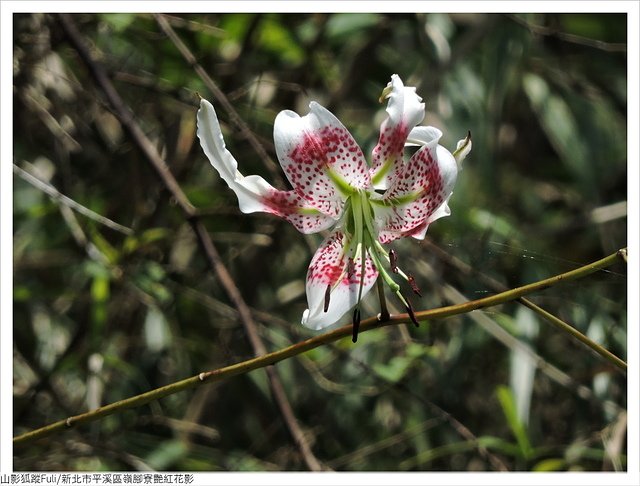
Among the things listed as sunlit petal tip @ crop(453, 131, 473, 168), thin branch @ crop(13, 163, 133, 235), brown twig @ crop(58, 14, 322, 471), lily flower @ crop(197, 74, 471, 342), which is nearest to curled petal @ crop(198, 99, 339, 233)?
lily flower @ crop(197, 74, 471, 342)

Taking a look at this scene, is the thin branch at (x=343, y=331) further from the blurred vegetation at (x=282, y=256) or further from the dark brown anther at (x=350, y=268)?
the blurred vegetation at (x=282, y=256)

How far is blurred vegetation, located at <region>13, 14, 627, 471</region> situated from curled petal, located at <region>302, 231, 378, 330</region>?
0.66m

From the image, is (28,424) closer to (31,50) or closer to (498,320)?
(31,50)

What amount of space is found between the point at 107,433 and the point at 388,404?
66 centimetres

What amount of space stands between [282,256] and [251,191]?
1.29m

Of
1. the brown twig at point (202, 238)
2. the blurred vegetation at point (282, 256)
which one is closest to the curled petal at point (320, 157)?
the brown twig at point (202, 238)

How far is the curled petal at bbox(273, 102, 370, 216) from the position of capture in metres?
0.88

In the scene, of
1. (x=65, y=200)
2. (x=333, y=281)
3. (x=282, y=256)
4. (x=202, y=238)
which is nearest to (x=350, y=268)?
(x=333, y=281)

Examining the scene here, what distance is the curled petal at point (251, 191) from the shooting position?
81cm

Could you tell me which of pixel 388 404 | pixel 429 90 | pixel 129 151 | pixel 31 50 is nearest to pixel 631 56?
pixel 429 90

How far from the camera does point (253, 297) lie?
86.2 inches

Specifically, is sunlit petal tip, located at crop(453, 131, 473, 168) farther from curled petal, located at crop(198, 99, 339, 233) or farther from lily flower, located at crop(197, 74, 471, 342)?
curled petal, located at crop(198, 99, 339, 233)

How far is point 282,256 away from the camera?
2186mm

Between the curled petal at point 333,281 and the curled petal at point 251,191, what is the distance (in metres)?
0.03
